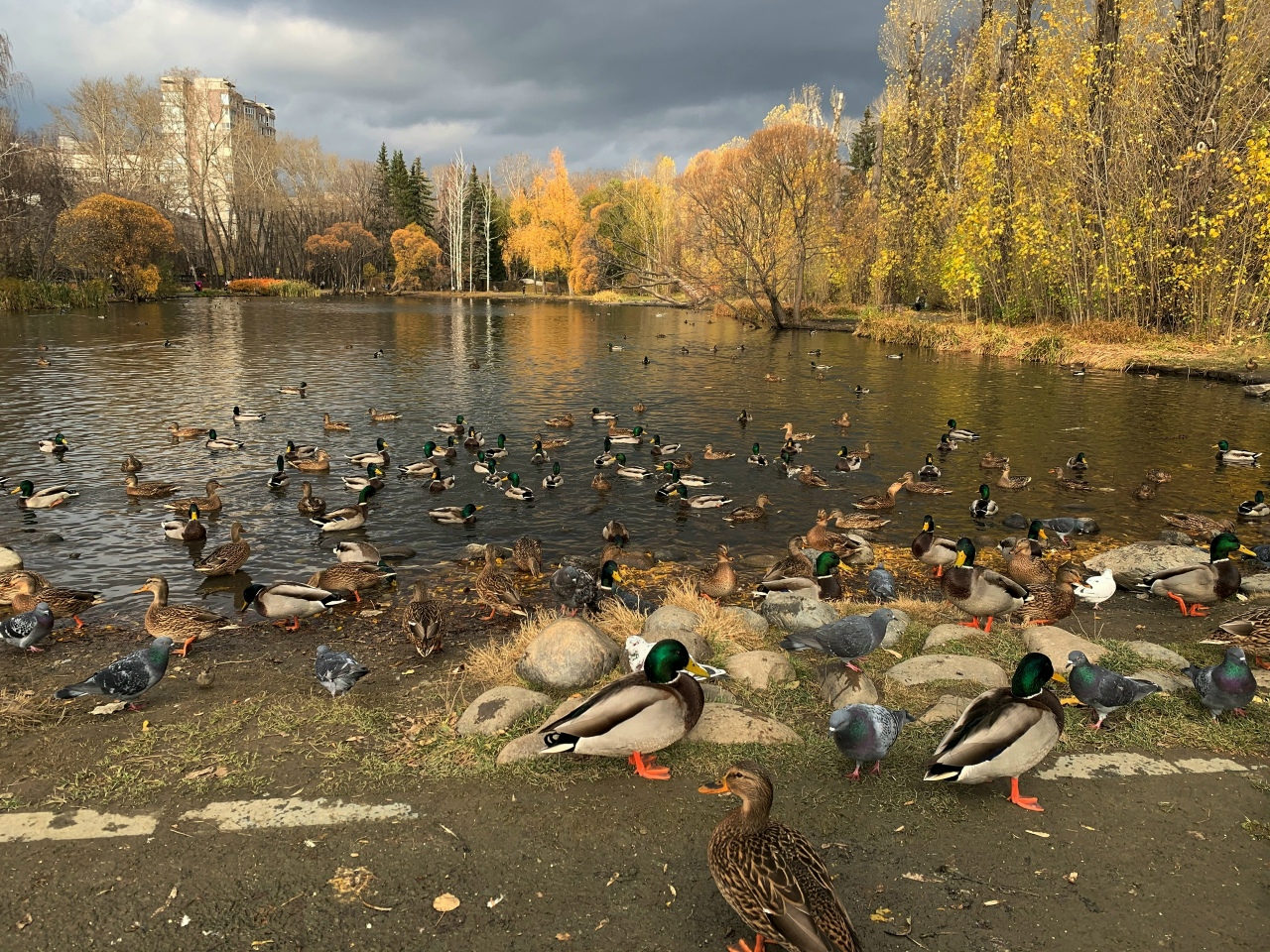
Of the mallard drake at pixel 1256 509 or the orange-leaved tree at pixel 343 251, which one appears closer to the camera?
the mallard drake at pixel 1256 509

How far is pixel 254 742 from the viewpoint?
646 cm

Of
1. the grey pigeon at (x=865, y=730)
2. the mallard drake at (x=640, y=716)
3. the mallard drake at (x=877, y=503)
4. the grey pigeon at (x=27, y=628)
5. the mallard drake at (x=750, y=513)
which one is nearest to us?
the mallard drake at (x=640, y=716)

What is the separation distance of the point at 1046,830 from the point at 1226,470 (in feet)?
60.4

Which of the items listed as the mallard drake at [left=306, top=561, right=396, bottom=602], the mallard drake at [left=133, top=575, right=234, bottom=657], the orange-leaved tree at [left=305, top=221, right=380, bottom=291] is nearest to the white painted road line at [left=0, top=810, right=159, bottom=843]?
the mallard drake at [left=133, top=575, right=234, bottom=657]

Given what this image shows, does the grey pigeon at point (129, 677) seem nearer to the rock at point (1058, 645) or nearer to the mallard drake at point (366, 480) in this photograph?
the rock at point (1058, 645)

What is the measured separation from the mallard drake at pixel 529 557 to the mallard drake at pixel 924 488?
9.65m

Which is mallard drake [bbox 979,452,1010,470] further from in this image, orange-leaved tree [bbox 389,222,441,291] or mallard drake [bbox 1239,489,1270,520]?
orange-leaved tree [bbox 389,222,441,291]

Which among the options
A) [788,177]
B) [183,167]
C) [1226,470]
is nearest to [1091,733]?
[1226,470]

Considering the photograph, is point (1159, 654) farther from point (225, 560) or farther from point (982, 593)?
point (225, 560)

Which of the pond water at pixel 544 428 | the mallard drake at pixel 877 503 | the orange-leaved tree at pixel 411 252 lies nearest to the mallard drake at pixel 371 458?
the pond water at pixel 544 428

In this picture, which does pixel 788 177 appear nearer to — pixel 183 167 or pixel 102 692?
pixel 102 692

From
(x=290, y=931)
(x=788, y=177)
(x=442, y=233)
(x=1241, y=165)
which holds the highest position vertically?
(x=442, y=233)

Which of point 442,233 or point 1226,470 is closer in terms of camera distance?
point 1226,470

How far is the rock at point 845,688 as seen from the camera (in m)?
6.90
